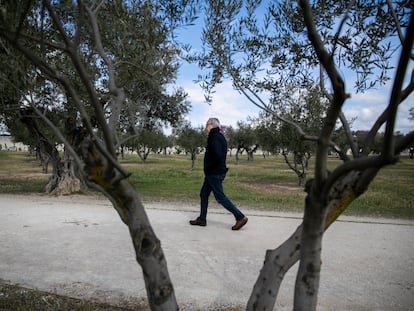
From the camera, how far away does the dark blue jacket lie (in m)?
6.77

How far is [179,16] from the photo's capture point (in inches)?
151

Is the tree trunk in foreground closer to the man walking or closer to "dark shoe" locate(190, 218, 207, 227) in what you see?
the man walking

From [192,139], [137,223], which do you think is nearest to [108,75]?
[137,223]

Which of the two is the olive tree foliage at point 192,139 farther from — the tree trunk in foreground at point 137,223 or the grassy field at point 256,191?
the tree trunk in foreground at point 137,223

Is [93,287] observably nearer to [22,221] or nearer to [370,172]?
[370,172]

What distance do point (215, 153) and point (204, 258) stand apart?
2331mm

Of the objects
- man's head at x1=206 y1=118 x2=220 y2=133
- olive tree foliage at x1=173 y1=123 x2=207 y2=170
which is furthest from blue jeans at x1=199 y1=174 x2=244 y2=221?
olive tree foliage at x1=173 y1=123 x2=207 y2=170

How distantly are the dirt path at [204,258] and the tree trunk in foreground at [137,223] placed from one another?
3.97 ft

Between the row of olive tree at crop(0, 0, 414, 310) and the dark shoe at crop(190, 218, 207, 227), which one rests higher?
the row of olive tree at crop(0, 0, 414, 310)

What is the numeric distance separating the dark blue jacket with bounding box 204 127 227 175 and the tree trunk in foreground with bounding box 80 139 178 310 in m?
4.39

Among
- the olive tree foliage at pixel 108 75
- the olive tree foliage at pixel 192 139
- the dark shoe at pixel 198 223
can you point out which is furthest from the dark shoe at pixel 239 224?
the olive tree foliage at pixel 192 139

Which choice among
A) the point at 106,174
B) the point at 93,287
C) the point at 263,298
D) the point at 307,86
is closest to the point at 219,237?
the point at 93,287

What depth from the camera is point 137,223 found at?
94.9 inches

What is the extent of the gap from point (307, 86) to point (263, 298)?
2735 mm
